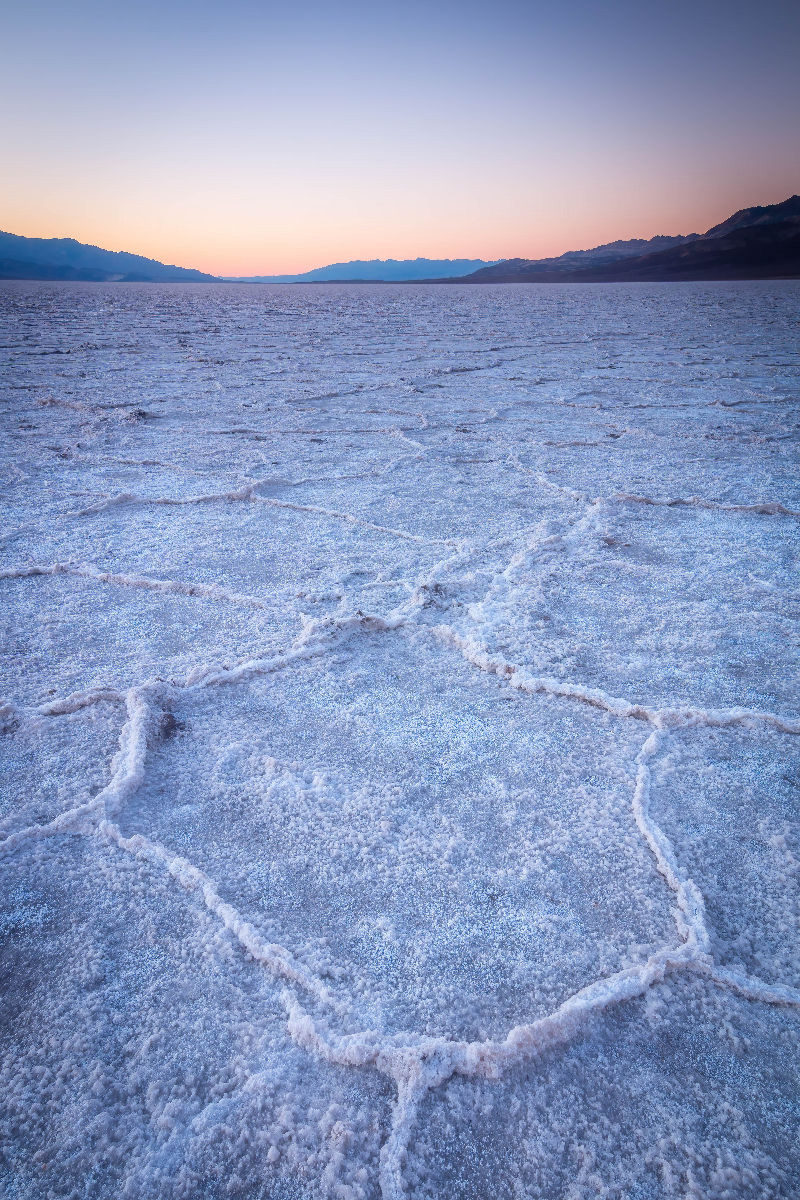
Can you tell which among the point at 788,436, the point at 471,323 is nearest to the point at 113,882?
the point at 788,436

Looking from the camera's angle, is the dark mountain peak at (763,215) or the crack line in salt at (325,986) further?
the dark mountain peak at (763,215)

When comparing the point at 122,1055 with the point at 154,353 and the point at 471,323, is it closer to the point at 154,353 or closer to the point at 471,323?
the point at 154,353

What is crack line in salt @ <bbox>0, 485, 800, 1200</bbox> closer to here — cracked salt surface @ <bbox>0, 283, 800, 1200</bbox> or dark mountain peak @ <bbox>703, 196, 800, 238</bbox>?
cracked salt surface @ <bbox>0, 283, 800, 1200</bbox>

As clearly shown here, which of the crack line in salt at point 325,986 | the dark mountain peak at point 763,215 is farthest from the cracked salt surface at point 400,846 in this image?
the dark mountain peak at point 763,215

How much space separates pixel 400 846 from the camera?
0.91m

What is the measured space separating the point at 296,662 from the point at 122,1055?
0.75 metres

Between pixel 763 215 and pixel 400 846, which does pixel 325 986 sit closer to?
pixel 400 846

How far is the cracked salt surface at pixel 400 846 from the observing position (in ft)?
1.99

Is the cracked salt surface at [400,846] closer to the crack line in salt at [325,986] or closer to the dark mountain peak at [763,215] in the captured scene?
the crack line in salt at [325,986]

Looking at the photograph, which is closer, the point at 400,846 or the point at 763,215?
the point at 400,846

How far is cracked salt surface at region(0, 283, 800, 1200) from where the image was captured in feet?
1.99

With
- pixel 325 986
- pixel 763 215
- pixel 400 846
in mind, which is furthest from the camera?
pixel 763 215

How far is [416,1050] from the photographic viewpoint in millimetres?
651

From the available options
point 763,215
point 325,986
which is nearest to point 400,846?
point 325,986
